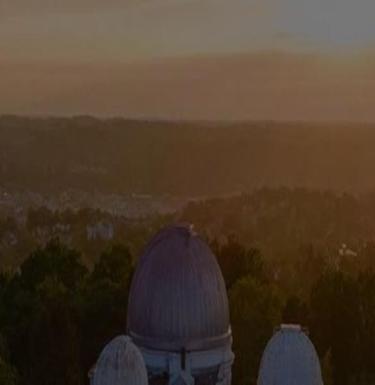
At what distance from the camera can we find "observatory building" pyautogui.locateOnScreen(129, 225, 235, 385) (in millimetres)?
26781

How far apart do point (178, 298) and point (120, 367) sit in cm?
408

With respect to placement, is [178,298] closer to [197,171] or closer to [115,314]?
[115,314]

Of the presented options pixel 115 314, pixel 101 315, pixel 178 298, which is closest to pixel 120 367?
pixel 178 298

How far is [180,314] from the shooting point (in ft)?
88.1

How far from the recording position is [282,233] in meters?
105

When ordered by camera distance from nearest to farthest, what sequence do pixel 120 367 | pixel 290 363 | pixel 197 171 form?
1. pixel 120 367
2. pixel 290 363
3. pixel 197 171

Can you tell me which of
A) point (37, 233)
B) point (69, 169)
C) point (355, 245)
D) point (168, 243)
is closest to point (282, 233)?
point (355, 245)

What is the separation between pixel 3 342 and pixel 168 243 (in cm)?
1215

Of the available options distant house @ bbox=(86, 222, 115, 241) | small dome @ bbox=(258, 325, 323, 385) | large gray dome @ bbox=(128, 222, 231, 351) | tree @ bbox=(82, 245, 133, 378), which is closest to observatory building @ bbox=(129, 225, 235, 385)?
large gray dome @ bbox=(128, 222, 231, 351)

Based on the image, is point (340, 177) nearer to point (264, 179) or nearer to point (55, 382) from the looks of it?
point (264, 179)

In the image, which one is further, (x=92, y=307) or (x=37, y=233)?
(x=37, y=233)

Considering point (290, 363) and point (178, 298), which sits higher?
point (178, 298)

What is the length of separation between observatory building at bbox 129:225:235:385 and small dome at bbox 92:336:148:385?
3246mm

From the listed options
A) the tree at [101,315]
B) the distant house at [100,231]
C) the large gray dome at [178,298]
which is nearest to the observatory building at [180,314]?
the large gray dome at [178,298]
